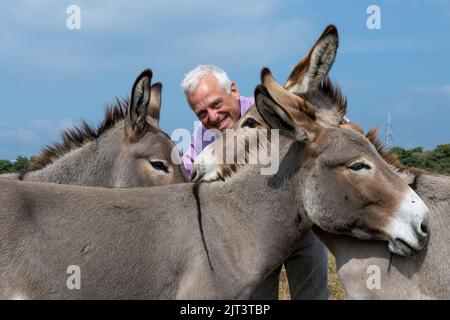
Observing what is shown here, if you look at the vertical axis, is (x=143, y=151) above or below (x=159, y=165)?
above

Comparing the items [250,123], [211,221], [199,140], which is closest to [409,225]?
[211,221]

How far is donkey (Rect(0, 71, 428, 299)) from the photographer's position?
15.5 feet

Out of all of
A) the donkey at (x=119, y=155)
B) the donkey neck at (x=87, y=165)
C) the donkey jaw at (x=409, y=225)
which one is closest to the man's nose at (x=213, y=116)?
→ the donkey at (x=119, y=155)

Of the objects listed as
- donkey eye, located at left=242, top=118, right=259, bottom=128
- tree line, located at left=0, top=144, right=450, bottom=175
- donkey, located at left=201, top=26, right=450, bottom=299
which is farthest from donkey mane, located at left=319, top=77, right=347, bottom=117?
tree line, located at left=0, top=144, right=450, bottom=175

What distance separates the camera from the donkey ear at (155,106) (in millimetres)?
8128

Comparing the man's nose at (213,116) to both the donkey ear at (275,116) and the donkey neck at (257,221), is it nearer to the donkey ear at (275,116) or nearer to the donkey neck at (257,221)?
the donkey neck at (257,221)

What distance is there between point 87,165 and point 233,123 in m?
1.81

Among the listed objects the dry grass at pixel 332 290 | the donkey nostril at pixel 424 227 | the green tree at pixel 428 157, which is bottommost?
the dry grass at pixel 332 290

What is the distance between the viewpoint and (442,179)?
5660mm

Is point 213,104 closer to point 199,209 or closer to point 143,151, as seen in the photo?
point 143,151

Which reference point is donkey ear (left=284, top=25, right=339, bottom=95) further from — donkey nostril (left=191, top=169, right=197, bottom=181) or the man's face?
donkey nostril (left=191, top=169, right=197, bottom=181)

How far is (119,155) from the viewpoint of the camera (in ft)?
24.1

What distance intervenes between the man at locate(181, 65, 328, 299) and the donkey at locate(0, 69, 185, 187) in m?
0.66

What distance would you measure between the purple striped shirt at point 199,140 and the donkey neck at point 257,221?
195 cm
